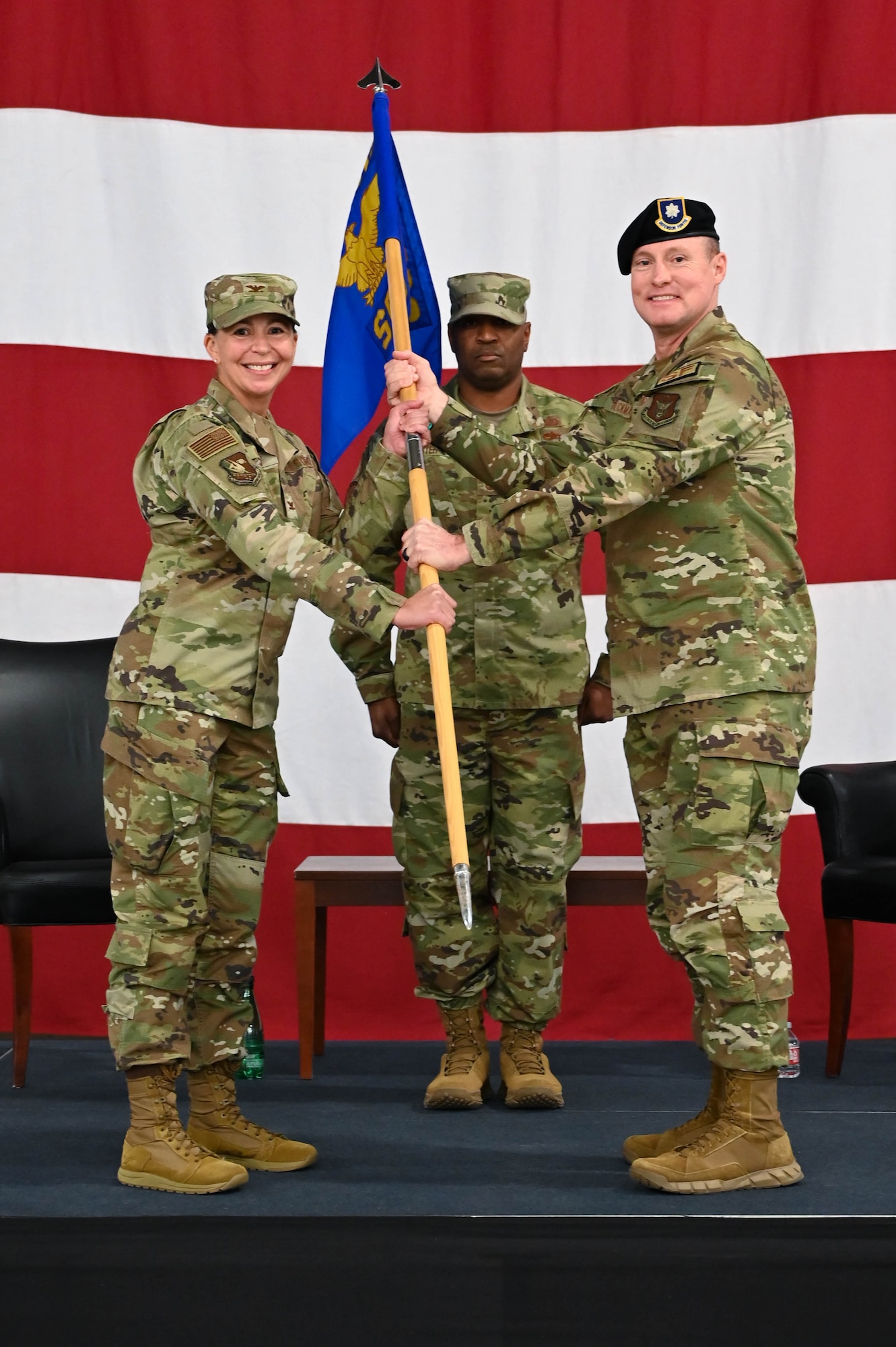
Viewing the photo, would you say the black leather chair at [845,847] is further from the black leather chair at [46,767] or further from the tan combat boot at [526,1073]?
the black leather chair at [46,767]

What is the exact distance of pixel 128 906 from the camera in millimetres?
2619

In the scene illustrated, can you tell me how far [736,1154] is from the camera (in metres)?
2.54

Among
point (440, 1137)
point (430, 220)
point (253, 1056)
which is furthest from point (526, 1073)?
point (430, 220)

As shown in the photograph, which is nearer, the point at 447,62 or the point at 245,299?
the point at 245,299

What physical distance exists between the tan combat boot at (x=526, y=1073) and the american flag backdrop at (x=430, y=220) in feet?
2.43

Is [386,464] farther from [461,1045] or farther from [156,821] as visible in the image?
[461,1045]

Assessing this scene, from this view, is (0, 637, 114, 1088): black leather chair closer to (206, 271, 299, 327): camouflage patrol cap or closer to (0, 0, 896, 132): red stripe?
(206, 271, 299, 327): camouflage patrol cap

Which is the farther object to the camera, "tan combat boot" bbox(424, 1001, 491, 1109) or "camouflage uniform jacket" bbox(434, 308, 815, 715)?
"tan combat boot" bbox(424, 1001, 491, 1109)

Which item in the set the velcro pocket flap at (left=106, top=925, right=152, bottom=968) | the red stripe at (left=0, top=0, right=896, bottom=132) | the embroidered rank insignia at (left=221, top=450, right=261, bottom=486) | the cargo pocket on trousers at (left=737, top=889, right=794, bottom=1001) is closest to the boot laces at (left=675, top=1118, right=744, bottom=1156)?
the cargo pocket on trousers at (left=737, top=889, right=794, bottom=1001)

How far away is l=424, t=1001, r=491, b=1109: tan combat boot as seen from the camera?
322 cm

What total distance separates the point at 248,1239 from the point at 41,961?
199 cm

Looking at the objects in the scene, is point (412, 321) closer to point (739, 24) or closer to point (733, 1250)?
point (739, 24)

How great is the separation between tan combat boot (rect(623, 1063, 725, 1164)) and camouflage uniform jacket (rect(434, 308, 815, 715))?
69cm

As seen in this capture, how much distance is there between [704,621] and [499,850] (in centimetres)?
90
